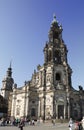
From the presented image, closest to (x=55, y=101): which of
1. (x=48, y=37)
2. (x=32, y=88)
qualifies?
(x=32, y=88)

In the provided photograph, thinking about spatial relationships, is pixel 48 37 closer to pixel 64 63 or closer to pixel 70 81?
pixel 64 63

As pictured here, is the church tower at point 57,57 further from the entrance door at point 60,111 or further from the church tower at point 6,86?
the church tower at point 6,86

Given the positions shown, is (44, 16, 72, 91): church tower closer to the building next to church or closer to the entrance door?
the building next to church

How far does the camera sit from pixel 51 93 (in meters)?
48.8

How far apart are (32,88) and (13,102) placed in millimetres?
6202

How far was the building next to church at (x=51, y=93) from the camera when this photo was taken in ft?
159

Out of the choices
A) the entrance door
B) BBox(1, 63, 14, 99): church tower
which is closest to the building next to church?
the entrance door

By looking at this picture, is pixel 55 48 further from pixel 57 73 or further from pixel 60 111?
pixel 60 111

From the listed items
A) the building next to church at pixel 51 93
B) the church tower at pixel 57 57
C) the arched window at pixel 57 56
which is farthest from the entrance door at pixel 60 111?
the arched window at pixel 57 56

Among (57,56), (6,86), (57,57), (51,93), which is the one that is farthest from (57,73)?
(6,86)

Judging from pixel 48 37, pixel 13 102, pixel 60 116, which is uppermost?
pixel 48 37

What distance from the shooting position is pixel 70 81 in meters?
52.5

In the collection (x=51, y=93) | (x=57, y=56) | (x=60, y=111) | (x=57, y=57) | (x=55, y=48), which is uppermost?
(x=55, y=48)

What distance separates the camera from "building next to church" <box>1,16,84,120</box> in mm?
48344
